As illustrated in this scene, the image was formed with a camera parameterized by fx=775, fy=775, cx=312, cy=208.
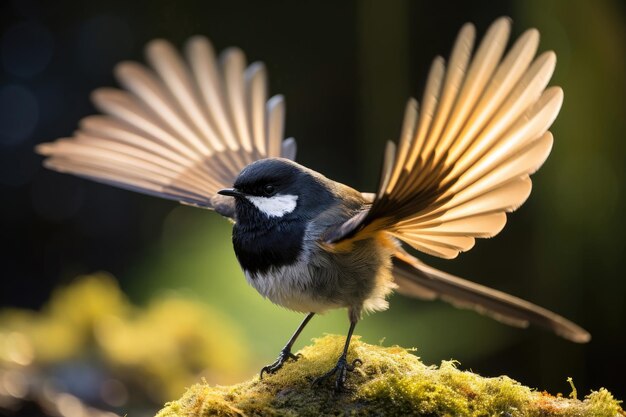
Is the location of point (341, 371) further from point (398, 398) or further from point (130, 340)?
point (130, 340)

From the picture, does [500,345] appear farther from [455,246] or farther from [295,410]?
[295,410]

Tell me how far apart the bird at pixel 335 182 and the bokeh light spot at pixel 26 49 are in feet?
10.5

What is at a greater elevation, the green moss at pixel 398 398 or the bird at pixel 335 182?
the bird at pixel 335 182

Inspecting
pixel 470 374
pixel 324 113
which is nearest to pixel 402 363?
pixel 470 374

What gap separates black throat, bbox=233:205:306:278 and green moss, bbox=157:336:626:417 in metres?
0.38

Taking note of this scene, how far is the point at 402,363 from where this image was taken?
2.12 metres

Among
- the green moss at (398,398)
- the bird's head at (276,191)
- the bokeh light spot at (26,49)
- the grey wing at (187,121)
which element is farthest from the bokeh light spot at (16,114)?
the green moss at (398,398)

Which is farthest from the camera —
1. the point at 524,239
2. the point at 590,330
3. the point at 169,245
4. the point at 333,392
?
the point at 169,245

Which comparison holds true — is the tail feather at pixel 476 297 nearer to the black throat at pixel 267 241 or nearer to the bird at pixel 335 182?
the bird at pixel 335 182

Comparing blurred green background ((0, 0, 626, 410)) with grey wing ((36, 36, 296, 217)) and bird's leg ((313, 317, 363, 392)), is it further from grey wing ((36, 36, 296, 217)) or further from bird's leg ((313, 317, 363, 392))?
bird's leg ((313, 317, 363, 392))

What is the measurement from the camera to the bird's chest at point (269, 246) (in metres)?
2.32

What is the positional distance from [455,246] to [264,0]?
157 inches

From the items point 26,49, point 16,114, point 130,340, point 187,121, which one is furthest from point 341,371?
point 26,49

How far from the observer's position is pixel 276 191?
2461mm
